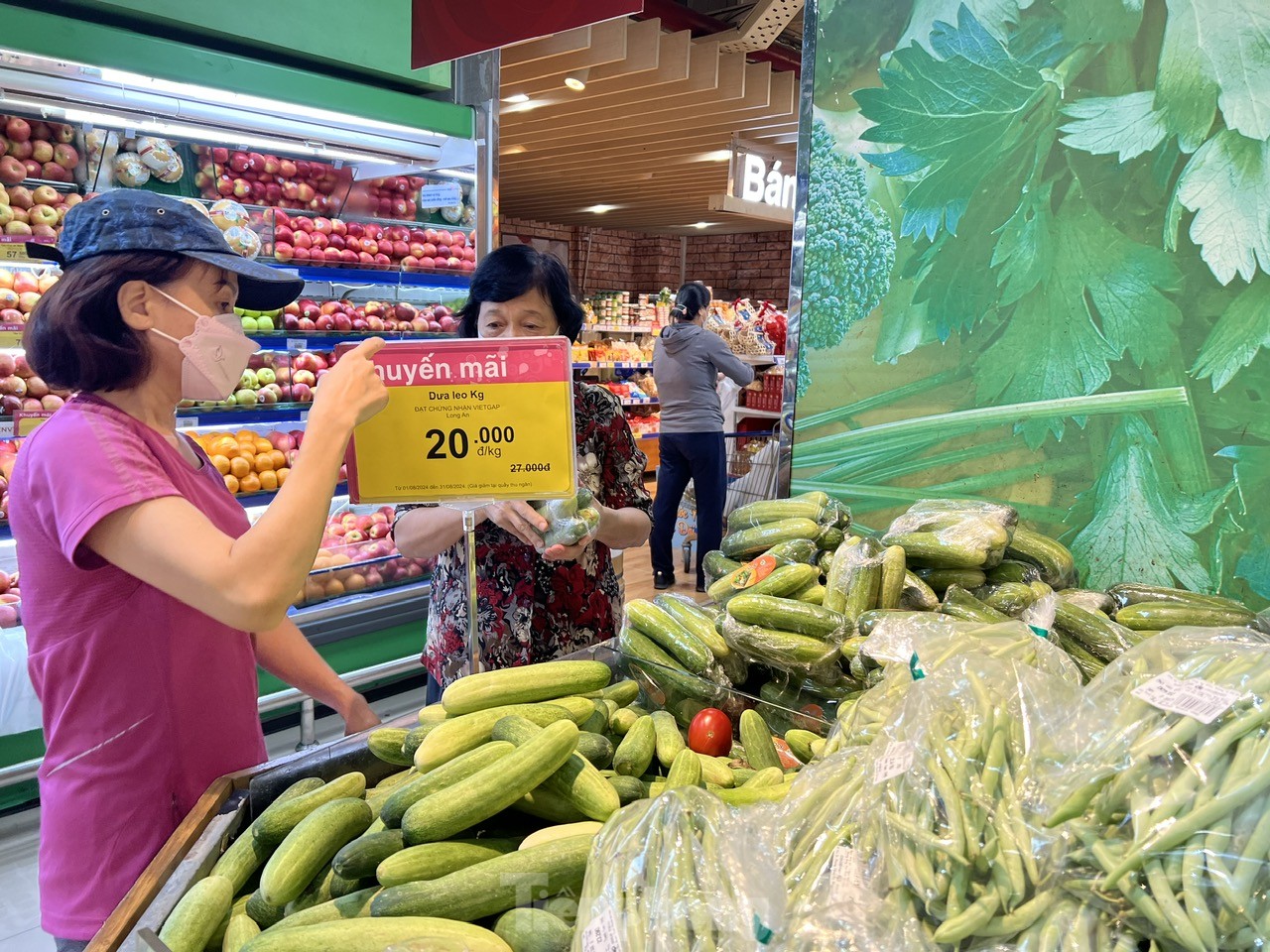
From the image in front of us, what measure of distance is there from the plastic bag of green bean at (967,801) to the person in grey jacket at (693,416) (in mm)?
5366

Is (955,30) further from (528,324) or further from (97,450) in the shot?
(97,450)

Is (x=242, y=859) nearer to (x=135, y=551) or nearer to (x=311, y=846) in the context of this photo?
(x=311, y=846)

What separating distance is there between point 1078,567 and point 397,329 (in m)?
3.58

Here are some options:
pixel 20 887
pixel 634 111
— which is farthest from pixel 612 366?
pixel 20 887

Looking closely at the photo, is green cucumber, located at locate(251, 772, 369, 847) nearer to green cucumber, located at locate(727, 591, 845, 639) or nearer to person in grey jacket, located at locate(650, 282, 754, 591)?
green cucumber, located at locate(727, 591, 845, 639)

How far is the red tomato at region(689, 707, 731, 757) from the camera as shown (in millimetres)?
1491

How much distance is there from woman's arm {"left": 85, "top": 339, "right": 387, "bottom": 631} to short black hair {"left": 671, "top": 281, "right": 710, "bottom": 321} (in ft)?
17.6

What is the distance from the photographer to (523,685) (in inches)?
55.9

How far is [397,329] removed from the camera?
464cm

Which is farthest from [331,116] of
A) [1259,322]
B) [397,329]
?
[1259,322]

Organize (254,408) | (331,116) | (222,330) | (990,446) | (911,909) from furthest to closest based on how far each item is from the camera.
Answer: (254,408), (331,116), (990,446), (222,330), (911,909)

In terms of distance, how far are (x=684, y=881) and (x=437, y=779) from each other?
0.43 m

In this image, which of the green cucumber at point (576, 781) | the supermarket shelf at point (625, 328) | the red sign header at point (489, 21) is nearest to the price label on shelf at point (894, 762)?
the green cucumber at point (576, 781)

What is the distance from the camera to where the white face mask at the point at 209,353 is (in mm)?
1582
